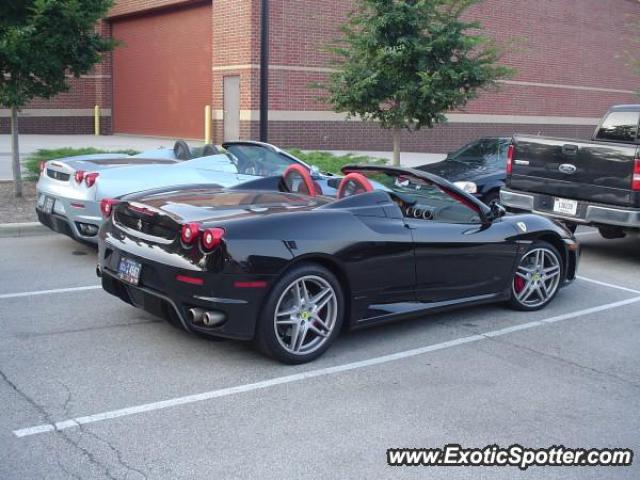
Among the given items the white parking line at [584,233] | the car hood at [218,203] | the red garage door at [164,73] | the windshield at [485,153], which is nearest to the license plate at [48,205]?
the car hood at [218,203]

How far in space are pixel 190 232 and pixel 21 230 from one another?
592 cm

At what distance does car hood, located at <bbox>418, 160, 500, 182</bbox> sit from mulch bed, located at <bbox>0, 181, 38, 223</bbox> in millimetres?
6165

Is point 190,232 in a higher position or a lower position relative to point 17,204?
higher

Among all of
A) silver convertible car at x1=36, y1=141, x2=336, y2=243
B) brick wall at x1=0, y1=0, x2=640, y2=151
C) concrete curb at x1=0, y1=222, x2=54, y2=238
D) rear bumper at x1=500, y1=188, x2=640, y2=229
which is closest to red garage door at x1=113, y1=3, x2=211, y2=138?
brick wall at x1=0, y1=0, x2=640, y2=151

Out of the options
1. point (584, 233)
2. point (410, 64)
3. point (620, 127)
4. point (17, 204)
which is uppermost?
point (410, 64)

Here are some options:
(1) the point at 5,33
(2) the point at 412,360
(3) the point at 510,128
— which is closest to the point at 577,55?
(3) the point at 510,128

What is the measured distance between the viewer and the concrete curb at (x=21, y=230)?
10.1 m

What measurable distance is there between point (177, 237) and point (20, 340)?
5.10 feet

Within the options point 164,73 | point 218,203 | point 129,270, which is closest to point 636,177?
point 218,203

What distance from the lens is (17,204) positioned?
11.8 m

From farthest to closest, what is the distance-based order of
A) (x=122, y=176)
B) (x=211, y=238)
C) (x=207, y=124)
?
(x=207, y=124) → (x=122, y=176) → (x=211, y=238)

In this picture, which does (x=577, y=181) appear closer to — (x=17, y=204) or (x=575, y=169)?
(x=575, y=169)

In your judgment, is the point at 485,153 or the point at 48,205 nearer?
the point at 48,205

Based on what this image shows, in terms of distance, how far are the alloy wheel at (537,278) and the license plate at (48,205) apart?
509 cm
